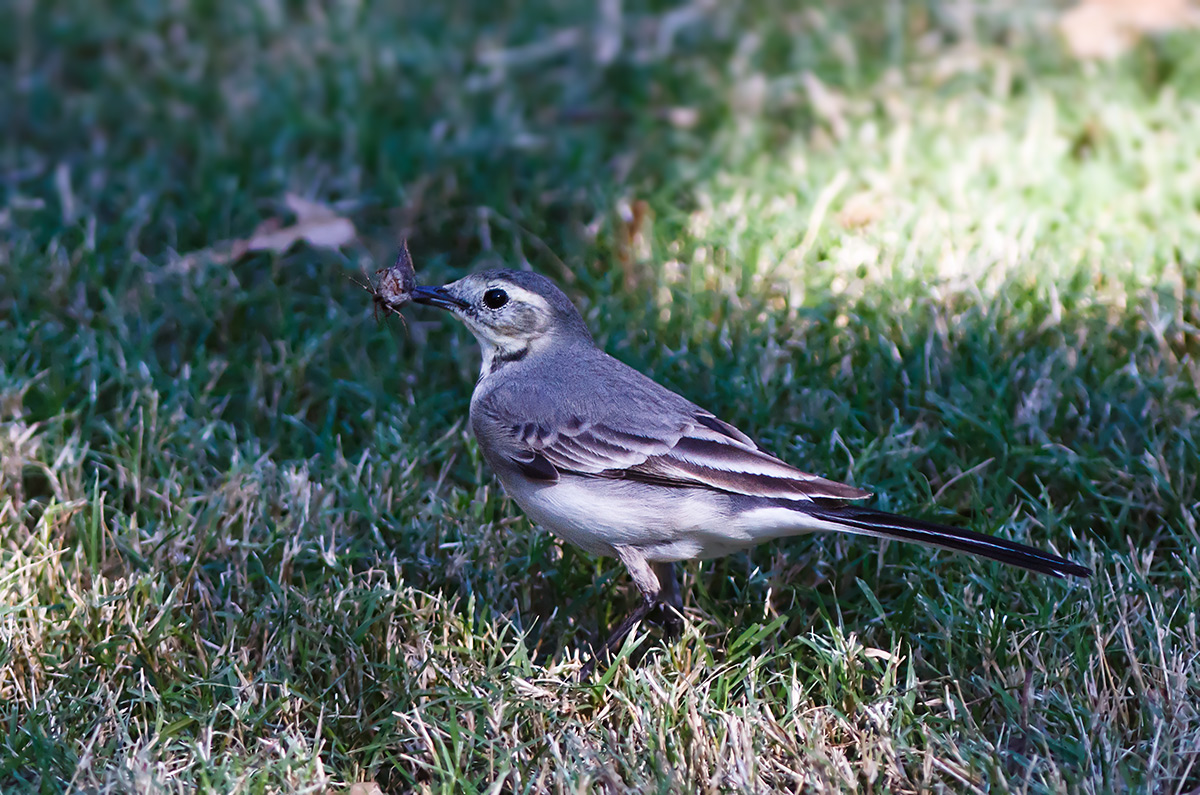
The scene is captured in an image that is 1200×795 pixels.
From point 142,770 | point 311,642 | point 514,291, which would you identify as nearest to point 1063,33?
point 514,291

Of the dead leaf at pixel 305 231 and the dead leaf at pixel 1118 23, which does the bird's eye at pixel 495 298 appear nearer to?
the dead leaf at pixel 305 231

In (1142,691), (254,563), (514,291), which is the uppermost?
(514,291)

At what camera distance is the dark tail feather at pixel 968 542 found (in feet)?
12.3

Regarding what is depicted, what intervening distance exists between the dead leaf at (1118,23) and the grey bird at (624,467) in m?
4.83

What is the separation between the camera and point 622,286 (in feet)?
20.2

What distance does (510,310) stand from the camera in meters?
4.73

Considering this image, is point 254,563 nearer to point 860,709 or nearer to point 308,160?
point 860,709

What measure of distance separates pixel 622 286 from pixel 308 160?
2043mm

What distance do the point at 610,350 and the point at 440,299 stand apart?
1.09 metres

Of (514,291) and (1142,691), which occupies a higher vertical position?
(514,291)

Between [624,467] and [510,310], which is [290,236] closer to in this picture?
[510,310]

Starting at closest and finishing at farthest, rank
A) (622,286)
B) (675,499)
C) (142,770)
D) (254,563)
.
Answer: (142,770) < (675,499) < (254,563) < (622,286)

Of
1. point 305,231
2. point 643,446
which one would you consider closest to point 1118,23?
point 305,231

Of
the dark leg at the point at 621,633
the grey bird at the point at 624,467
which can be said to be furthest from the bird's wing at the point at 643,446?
the dark leg at the point at 621,633
